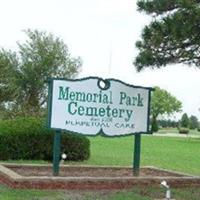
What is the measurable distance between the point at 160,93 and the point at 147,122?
95652 mm

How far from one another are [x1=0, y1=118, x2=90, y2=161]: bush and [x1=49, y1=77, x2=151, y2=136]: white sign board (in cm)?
422

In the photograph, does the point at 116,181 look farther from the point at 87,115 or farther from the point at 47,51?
the point at 47,51

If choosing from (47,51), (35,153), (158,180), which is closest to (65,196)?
(158,180)

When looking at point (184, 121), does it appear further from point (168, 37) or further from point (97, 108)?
point (168, 37)

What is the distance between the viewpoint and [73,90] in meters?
12.7

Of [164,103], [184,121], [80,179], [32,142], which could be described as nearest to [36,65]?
[32,142]

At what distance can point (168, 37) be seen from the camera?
11.1 m

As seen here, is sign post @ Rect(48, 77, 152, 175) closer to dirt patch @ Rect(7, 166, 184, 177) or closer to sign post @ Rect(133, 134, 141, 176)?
sign post @ Rect(133, 134, 141, 176)

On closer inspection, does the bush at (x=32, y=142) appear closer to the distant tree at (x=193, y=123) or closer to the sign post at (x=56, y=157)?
the sign post at (x=56, y=157)

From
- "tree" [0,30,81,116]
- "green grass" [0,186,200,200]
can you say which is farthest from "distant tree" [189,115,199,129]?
"green grass" [0,186,200,200]

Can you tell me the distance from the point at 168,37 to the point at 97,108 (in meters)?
2.62

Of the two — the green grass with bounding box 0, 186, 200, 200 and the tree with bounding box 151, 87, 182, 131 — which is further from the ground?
the tree with bounding box 151, 87, 182, 131

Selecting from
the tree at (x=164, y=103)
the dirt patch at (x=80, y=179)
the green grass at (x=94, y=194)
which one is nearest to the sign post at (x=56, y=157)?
the dirt patch at (x=80, y=179)

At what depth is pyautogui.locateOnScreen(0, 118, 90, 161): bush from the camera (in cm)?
1734
